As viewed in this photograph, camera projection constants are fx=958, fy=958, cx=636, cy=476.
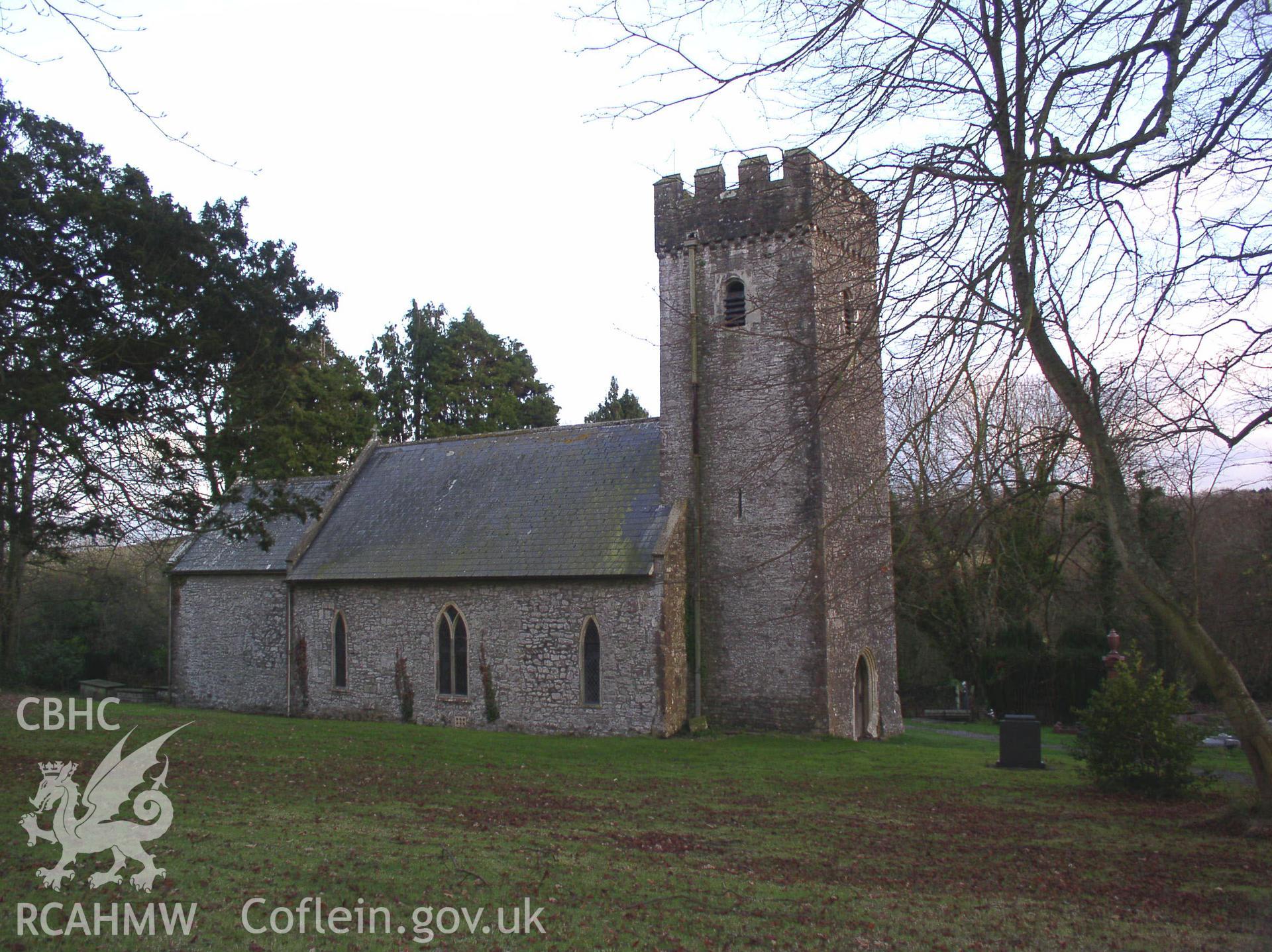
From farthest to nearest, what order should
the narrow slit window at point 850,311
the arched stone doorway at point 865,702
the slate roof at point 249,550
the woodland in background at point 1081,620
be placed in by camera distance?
1. the woodland in background at point 1081,620
2. the slate roof at point 249,550
3. the arched stone doorway at point 865,702
4. the narrow slit window at point 850,311

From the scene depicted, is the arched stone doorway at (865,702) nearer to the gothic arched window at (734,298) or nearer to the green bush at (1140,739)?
the green bush at (1140,739)

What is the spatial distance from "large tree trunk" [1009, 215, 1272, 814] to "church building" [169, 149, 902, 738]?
7.33 metres

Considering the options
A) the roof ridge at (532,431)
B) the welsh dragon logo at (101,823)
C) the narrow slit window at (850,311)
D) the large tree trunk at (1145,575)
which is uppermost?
the roof ridge at (532,431)

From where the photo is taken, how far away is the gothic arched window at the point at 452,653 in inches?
864

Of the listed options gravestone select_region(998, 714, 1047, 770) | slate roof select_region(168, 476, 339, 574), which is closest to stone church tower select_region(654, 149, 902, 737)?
gravestone select_region(998, 714, 1047, 770)

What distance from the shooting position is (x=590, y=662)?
2033 cm

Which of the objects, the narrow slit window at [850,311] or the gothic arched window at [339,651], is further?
the gothic arched window at [339,651]

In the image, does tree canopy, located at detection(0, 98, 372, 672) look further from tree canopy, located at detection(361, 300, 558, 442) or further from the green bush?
tree canopy, located at detection(361, 300, 558, 442)

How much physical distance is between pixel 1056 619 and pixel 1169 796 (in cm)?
2284

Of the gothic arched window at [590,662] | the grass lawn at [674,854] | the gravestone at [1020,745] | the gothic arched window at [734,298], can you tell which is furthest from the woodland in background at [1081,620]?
the grass lawn at [674,854]

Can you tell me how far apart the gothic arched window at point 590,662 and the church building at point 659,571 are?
0.16 feet

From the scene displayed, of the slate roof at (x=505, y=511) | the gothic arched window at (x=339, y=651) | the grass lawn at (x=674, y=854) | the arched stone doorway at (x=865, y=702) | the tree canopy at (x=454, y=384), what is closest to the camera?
the grass lawn at (x=674, y=854)

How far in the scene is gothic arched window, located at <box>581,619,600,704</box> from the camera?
20.2 metres

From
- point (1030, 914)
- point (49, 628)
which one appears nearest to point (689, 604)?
point (1030, 914)
